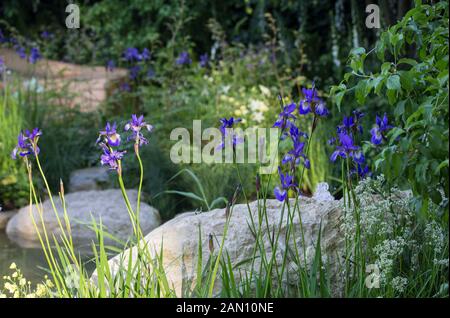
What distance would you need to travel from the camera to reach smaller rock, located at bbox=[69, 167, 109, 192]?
579 cm

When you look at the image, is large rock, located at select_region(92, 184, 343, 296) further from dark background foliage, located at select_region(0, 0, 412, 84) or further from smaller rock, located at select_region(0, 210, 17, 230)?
dark background foliage, located at select_region(0, 0, 412, 84)

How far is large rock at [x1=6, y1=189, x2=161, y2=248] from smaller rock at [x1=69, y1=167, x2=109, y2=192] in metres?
0.51

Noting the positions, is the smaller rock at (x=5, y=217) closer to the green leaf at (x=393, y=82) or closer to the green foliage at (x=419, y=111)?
the green foliage at (x=419, y=111)

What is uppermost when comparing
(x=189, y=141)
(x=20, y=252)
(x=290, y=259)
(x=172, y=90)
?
(x=172, y=90)

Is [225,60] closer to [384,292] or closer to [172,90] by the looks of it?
[172,90]

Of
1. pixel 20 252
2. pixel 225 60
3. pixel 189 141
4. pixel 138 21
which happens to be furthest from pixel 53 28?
pixel 20 252

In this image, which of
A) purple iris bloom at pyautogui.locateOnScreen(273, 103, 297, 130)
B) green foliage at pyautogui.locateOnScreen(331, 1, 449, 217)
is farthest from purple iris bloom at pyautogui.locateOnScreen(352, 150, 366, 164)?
purple iris bloom at pyautogui.locateOnScreen(273, 103, 297, 130)

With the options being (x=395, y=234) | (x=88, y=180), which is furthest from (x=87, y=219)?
(x=395, y=234)

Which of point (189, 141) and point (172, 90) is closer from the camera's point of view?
point (189, 141)

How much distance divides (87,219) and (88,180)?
850 millimetres

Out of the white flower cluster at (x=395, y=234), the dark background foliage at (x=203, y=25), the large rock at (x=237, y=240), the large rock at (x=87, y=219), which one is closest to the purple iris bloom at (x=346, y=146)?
the white flower cluster at (x=395, y=234)

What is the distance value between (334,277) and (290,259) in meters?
0.21

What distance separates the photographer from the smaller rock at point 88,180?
19.0ft

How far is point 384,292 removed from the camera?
8.48 feet
